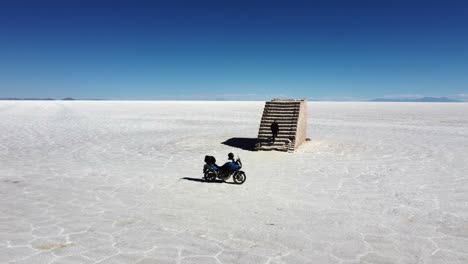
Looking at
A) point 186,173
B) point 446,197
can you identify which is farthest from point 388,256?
point 186,173

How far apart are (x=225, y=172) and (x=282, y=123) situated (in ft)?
29.9

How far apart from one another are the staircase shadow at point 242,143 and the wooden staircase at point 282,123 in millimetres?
764

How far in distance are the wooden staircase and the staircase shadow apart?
2.51 ft

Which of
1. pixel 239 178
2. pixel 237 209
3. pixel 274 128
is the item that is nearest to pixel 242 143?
pixel 274 128

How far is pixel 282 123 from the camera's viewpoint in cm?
2053

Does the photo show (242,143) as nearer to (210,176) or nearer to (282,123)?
(282,123)

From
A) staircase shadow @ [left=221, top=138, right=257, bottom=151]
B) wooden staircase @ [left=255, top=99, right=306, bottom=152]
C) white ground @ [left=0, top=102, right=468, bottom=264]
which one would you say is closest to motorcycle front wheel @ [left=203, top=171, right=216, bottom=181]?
white ground @ [left=0, top=102, right=468, bottom=264]

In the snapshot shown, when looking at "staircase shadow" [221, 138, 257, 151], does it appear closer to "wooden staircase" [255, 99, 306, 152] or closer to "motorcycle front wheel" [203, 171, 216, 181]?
"wooden staircase" [255, 99, 306, 152]

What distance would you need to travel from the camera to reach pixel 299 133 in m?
20.1

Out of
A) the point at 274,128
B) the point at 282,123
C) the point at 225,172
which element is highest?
the point at 282,123

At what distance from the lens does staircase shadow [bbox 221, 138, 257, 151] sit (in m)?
20.2

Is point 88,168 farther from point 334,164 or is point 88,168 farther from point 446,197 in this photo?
point 446,197

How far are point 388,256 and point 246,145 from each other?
14401mm

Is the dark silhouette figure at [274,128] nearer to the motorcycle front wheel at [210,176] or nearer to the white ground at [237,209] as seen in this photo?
the white ground at [237,209]
